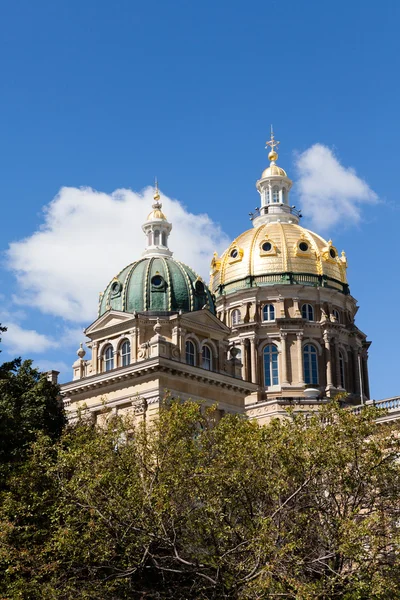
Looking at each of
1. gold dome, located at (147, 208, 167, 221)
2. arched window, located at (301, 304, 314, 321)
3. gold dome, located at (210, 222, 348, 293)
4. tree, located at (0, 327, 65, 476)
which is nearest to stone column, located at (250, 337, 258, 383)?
arched window, located at (301, 304, 314, 321)

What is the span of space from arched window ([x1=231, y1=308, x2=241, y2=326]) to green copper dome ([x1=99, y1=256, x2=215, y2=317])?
23.4 metres

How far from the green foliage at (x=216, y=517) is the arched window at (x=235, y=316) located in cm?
4871

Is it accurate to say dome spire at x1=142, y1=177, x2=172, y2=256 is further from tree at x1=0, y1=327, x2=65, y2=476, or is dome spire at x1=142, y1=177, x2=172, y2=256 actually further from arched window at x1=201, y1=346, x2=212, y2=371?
tree at x1=0, y1=327, x2=65, y2=476

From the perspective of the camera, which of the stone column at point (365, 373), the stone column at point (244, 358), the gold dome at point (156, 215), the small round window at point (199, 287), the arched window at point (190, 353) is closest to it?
the arched window at point (190, 353)

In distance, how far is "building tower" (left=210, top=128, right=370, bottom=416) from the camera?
82.5m

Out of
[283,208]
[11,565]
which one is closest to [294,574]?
[11,565]

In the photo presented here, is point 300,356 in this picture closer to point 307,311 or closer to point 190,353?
point 307,311

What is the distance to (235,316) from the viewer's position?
8612 cm

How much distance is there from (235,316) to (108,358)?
27615mm

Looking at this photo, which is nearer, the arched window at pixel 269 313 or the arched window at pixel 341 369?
the arched window at pixel 341 369

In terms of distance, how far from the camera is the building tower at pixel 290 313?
82500 millimetres

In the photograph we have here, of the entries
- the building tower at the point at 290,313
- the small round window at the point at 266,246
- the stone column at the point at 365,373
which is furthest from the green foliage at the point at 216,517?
the small round window at the point at 266,246

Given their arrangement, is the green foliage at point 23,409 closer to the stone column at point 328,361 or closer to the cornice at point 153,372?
the cornice at point 153,372

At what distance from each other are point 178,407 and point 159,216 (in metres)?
31.0
